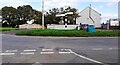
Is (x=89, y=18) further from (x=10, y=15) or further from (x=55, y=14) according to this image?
(x=10, y=15)

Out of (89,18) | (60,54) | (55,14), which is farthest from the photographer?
(89,18)

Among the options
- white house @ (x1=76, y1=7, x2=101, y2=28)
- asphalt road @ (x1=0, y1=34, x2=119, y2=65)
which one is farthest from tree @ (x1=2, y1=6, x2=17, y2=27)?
asphalt road @ (x1=0, y1=34, x2=119, y2=65)

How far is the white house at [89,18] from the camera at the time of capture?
10961 centimetres

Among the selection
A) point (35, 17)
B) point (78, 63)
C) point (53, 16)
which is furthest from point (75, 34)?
point (35, 17)

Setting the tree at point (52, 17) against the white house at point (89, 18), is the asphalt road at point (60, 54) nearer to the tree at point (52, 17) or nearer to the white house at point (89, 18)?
the tree at point (52, 17)

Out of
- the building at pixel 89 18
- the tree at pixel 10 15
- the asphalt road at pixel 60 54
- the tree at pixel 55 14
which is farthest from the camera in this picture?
the tree at pixel 10 15

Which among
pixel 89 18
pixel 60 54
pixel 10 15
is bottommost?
pixel 60 54

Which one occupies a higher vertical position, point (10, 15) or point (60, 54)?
point (10, 15)

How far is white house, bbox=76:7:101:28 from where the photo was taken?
4315 inches

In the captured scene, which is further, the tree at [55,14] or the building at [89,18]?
the building at [89,18]

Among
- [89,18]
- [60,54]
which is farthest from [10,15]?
[60,54]

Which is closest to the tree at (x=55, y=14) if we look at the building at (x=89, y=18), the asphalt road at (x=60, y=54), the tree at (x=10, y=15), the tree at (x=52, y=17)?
the tree at (x=52, y=17)

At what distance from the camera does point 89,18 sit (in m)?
111

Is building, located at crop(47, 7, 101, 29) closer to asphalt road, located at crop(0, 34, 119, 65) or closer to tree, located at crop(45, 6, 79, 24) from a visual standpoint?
tree, located at crop(45, 6, 79, 24)
